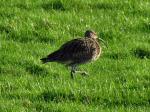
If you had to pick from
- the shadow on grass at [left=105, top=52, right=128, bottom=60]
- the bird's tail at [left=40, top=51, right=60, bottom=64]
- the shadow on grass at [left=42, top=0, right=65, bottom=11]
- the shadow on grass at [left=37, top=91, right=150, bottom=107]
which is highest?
the shadow on grass at [left=42, top=0, right=65, bottom=11]

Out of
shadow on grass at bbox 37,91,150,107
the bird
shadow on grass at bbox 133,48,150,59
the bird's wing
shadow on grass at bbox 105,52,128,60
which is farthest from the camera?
shadow on grass at bbox 133,48,150,59

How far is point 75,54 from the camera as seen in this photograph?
44.4 feet

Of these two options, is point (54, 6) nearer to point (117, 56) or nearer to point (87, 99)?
point (117, 56)

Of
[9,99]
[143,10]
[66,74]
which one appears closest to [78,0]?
[143,10]

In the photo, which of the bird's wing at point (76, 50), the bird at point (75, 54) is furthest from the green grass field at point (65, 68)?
the bird's wing at point (76, 50)

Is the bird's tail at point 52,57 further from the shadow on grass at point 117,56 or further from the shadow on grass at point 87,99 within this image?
the shadow on grass at point 117,56

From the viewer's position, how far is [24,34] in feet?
51.2

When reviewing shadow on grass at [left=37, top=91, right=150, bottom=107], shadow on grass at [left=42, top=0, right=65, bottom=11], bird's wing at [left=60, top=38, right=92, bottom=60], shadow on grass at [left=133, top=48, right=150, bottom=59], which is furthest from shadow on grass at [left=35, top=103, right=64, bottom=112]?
shadow on grass at [left=42, top=0, right=65, bottom=11]

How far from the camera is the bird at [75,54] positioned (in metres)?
13.4

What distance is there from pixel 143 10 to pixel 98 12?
1.21 m

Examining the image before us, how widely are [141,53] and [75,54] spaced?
193 cm

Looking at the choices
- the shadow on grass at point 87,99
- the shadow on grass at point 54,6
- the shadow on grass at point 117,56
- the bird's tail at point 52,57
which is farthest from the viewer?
the shadow on grass at point 54,6

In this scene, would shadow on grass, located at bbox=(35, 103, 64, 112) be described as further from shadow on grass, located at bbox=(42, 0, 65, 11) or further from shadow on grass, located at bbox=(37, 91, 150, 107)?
shadow on grass, located at bbox=(42, 0, 65, 11)

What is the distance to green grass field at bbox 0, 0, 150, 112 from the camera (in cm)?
1171
